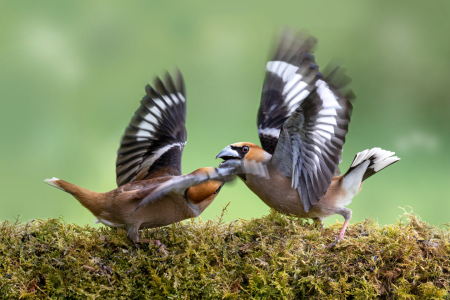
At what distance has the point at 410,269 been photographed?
2.39 meters

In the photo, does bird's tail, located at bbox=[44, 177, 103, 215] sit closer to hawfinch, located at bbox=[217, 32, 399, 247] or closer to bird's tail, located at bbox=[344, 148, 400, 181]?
hawfinch, located at bbox=[217, 32, 399, 247]

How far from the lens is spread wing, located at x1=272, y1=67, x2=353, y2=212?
8.21 ft

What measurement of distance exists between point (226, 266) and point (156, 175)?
113cm

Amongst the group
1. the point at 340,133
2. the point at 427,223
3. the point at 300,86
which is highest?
the point at 300,86

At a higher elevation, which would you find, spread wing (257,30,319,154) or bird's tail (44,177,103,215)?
spread wing (257,30,319,154)

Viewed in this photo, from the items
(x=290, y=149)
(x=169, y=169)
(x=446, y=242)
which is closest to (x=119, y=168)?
(x=169, y=169)

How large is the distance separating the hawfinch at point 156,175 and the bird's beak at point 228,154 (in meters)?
0.14

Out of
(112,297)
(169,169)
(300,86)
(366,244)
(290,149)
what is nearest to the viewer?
(112,297)

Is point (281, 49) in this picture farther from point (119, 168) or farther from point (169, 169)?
point (119, 168)

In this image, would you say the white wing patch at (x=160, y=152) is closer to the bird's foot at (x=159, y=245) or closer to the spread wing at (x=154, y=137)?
the spread wing at (x=154, y=137)

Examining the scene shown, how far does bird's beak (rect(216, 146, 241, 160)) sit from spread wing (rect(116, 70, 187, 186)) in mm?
594

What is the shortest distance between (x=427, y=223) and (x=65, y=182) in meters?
2.76

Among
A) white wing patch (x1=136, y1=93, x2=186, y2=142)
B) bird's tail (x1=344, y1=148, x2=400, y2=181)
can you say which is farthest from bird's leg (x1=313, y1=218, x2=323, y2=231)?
white wing patch (x1=136, y1=93, x2=186, y2=142)

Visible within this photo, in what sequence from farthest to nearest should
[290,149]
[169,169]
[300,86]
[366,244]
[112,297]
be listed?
[300,86] < [169,169] < [290,149] < [366,244] < [112,297]
